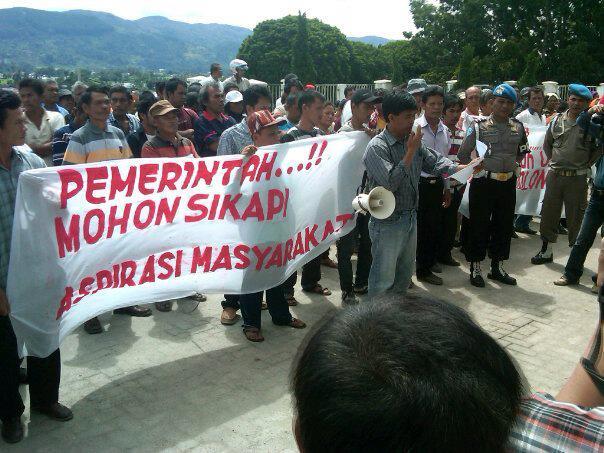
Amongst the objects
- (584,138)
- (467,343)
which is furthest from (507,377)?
(584,138)

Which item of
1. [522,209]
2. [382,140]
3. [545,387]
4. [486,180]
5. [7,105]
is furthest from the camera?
[522,209]

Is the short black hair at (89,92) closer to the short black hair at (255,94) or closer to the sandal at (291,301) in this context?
the short black hair at (255,94)

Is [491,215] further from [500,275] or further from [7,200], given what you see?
[7,200]

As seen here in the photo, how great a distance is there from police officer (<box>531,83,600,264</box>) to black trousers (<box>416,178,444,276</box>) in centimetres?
151

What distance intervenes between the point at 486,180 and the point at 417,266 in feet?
3.87

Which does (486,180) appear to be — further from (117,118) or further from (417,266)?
(117,118)

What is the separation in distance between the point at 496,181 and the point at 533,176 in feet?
7.87

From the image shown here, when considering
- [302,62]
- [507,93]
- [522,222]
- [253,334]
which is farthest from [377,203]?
[302,62]

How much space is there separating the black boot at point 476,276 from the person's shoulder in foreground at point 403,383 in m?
5.07

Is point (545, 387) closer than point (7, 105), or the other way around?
point (7, 105)

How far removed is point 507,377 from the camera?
35.5 inches

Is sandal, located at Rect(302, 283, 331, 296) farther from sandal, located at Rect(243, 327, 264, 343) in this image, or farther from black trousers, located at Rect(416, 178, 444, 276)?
sandal, located at Rect(243, 327, 264, 343)

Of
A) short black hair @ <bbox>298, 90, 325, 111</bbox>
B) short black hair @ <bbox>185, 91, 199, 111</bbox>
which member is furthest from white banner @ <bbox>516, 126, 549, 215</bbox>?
short black hair @ <bbox>185, 91, 199, 111</bbox>

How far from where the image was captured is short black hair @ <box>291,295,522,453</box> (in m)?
0.79
